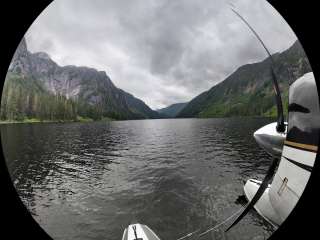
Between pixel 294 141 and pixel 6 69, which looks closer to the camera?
pixel 6 69

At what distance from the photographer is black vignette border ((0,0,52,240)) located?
3045 mm

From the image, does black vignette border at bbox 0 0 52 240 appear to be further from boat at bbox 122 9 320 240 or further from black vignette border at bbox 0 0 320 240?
boat at bbox 122 9 320 240

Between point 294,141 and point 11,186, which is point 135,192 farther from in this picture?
point 11,186

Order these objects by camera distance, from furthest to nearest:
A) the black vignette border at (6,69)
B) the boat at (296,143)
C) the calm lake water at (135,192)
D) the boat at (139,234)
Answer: the calm lake water at (135,192) < the boat at (139,234) < the boat at (296,143) < the black vignette border at (6,69)

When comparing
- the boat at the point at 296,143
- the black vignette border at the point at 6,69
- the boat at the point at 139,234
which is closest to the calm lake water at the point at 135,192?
the boat at the point at 139,234

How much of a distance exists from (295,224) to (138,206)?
17741 mm

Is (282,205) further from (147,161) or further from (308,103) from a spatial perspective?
(147,161)

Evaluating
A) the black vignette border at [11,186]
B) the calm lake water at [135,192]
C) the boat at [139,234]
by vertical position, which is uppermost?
the black vignette border at [11,186]

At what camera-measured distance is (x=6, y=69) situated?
3184mm

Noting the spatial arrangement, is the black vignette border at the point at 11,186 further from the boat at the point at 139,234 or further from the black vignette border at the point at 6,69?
the boat at the point at 139,234

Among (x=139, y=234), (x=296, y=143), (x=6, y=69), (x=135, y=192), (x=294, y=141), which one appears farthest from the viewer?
(x=135, y=192)

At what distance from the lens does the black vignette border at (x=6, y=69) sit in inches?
120

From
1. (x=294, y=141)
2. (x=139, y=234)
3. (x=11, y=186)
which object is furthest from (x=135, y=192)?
(x=11, y=186)

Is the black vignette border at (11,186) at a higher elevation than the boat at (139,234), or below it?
higher
